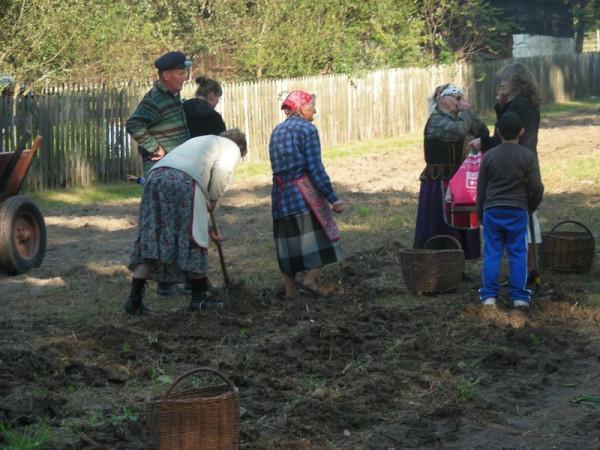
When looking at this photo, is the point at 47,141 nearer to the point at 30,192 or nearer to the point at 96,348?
the point at 30,192

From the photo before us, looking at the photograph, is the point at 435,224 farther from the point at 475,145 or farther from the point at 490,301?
the point at 490,301

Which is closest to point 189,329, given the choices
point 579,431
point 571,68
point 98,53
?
point 579,431

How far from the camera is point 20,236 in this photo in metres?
11.2

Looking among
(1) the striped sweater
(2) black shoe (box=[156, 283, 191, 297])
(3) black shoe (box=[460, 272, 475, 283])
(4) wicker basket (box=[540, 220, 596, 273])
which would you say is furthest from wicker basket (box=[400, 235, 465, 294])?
(1) the striped sweater

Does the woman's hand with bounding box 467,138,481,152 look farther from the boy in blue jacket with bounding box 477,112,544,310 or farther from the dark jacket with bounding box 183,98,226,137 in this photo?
the dark jacket with bounding box 183,98,226,137

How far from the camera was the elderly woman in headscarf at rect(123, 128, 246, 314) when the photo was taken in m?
8.33

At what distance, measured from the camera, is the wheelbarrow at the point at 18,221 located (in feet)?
35.2

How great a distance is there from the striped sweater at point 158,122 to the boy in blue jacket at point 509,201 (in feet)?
8.36

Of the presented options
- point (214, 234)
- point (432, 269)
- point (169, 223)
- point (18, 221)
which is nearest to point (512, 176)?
point (432, 269)

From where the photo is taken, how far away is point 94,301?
376 inches

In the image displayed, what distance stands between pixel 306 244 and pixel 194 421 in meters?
4.33

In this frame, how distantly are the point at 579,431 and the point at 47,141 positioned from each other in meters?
14.0

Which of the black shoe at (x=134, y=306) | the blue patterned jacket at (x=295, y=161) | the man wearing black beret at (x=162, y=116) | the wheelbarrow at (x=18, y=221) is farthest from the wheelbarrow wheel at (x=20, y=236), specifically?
the blue patterned jacket at (x=295, y=161)

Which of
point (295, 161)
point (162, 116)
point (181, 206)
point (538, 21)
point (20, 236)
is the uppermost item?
point (538, 21)
